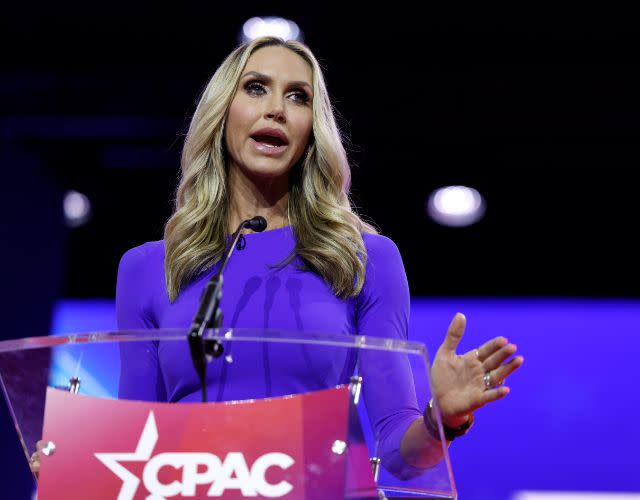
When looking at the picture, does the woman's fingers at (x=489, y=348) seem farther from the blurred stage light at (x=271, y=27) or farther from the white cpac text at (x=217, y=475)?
the blurred stage light at (x=271, y=27)

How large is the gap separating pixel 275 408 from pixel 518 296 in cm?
411

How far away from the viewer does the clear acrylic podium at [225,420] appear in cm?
111

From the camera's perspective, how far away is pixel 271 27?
4367 millimetres

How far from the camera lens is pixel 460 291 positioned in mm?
5188

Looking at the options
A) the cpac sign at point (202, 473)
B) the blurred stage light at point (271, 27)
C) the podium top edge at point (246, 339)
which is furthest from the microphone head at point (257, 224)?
the blurred stage light at point (271, 27)

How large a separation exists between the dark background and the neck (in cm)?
253

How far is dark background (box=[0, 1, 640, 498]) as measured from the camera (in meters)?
4.50

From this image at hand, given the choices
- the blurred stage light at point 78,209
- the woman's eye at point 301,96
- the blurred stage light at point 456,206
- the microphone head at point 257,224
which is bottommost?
the microphone head at point 257,224

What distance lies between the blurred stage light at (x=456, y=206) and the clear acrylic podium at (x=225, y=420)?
3.98 m

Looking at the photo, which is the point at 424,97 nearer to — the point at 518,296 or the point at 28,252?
the point at 518,296

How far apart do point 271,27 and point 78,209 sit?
188cm

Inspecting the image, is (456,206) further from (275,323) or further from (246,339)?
(246,339)

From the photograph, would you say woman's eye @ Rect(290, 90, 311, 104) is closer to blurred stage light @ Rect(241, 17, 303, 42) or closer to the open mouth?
the open mouth

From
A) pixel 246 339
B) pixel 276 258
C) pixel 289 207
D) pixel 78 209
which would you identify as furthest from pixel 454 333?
pixel 78 209
